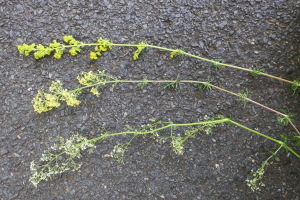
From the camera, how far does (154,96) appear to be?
79.8 inches

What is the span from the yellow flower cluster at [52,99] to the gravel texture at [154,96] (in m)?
0.08

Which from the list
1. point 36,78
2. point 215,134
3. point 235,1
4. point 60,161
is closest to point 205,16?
point 235,1

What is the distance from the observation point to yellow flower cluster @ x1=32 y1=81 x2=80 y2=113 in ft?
6.22

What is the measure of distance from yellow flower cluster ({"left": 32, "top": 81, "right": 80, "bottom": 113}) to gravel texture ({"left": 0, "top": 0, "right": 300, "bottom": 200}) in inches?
3.3

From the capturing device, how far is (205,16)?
1.97 meters

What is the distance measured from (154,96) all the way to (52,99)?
93 centimetres

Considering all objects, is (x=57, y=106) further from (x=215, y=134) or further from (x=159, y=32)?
(x=215, y=134)

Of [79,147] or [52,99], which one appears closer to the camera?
[52,99]

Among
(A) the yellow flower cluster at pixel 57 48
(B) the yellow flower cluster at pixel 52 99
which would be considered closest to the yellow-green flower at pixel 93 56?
(A) the yellow flower cluster at pixel 57 48

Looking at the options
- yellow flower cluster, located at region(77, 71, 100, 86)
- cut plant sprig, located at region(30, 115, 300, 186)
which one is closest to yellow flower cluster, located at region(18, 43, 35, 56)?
yellow flower cluster, located at region(77, 71, 100, 86)

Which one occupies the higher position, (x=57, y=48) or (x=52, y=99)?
(x=57, y=48)

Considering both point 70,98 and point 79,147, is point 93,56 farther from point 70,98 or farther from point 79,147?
point 79,147

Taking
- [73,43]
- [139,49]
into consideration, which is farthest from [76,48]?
[139,49]

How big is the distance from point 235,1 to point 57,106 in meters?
1.92
